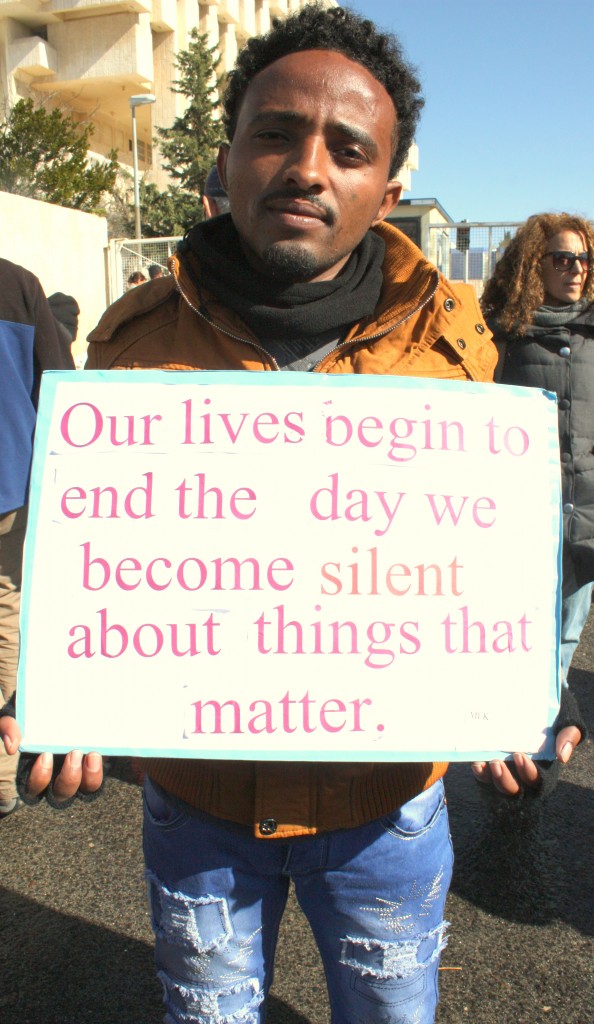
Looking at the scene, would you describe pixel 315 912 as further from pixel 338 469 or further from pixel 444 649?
pixel 338 469

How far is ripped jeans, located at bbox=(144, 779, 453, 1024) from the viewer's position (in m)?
1.34

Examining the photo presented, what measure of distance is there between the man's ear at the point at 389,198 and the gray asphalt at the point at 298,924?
198 centimetres

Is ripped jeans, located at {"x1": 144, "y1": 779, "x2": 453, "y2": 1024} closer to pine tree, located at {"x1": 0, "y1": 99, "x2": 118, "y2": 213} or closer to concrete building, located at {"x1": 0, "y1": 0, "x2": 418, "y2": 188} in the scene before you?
pine tree, located at {"x1": 0, "y1": 99, "x2": 118, "y2": 213}

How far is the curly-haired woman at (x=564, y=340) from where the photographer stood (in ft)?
10.7

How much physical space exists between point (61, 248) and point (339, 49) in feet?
51.5

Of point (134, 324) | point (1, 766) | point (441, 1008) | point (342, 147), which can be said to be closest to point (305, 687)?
point (134, 324)

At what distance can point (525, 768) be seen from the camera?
1.22 meters

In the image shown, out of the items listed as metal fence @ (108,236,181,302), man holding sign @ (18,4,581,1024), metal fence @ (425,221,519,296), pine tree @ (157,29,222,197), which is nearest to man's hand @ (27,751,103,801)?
man holding sign @ (18,4,581,1024)

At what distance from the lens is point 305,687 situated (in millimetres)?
1223

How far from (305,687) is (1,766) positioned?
87.2 inches

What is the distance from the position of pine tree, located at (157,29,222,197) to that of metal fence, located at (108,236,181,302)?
15.5 meters

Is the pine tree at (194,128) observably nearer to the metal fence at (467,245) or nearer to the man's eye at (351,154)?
the metal fence at (467,245)

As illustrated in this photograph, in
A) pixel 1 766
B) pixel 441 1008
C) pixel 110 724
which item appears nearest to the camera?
pixel 110 724

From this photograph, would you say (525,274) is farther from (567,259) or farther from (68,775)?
(68,775)
